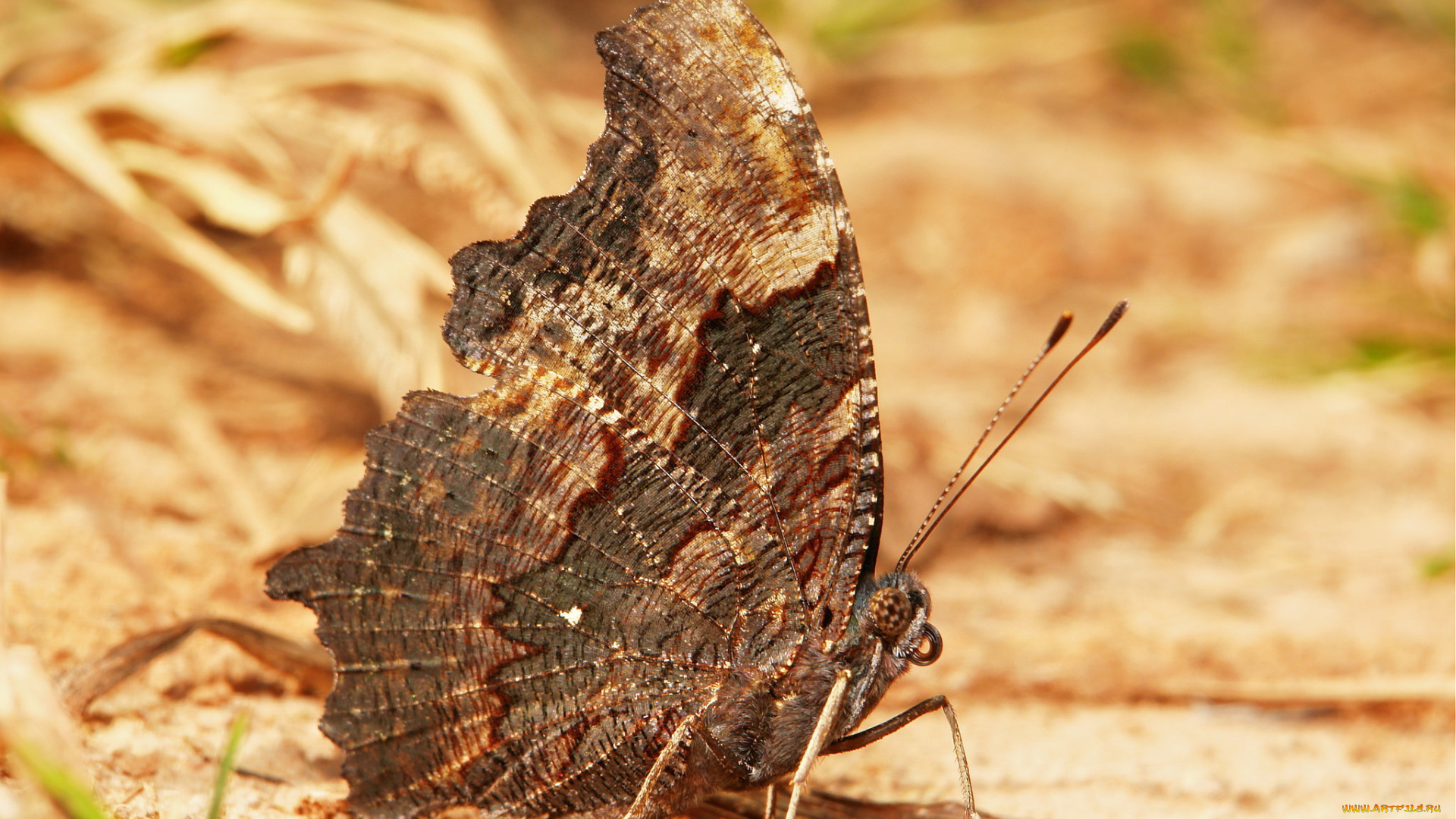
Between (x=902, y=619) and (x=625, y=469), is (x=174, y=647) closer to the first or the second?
(x=625, y=469)

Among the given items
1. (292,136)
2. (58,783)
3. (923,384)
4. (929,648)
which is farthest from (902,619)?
(923,384)

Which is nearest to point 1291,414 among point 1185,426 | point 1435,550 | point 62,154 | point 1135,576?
point 1185,426

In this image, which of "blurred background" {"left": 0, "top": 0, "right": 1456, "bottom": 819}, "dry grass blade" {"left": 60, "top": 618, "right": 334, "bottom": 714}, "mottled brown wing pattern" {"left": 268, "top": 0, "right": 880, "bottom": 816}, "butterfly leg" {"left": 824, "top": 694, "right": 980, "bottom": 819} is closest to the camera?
"mottled brown wing pattern" {"left": 268, "top": 0, "right": 880, "bottom": 816}

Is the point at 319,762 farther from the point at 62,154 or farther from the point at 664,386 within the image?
the point at 62,154

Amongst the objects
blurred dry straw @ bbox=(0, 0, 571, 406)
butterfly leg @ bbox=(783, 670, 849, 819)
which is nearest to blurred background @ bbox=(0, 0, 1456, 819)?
blurred dry straw @ bbox=(0, 0, 571, 406)

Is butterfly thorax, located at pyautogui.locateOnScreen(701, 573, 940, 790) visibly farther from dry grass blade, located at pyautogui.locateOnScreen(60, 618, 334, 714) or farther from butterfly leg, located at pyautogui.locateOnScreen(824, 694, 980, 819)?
dry grass blade, located at pyautogui.locateOnScreen(60, 618, 334, 714)

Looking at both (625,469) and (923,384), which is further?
(923,384)
